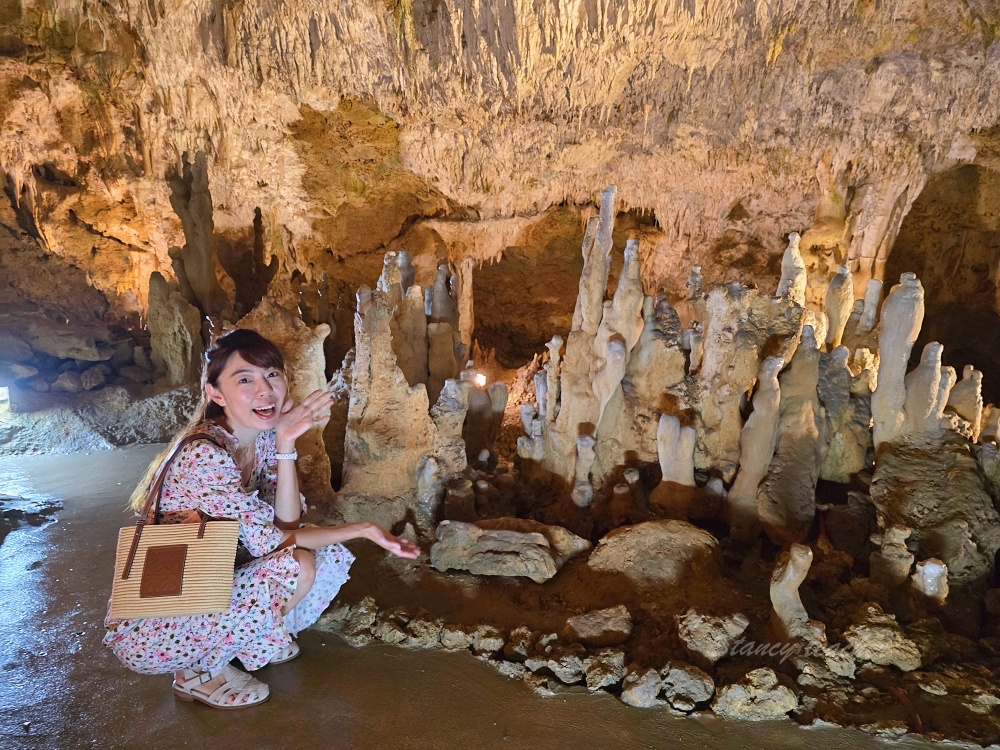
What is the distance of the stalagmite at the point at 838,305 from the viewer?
511cm

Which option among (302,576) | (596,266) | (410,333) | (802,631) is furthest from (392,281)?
(802,631)

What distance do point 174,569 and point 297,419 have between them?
622mm

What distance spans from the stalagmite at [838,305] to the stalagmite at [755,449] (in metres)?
1.47

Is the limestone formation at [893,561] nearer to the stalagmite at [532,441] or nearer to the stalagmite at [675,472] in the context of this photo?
the stalagmite at [675,472]

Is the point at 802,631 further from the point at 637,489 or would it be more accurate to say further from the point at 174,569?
the point at 174,569

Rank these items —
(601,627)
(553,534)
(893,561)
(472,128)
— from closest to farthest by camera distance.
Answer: (601,627)
(893,561)
(553,534)
(472,128)

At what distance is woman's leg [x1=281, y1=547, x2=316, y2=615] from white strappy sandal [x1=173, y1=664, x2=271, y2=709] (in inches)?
11.9

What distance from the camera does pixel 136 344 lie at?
8719 mm

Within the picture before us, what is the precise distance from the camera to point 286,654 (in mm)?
2602

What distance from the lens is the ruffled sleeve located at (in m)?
2.07

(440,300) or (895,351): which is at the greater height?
(440,300)

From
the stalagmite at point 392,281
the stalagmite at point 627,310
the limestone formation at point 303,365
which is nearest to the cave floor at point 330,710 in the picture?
the limestone formation at point 303,365

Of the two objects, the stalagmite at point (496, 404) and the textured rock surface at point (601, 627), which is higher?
the stalagmite at point (496, 404)

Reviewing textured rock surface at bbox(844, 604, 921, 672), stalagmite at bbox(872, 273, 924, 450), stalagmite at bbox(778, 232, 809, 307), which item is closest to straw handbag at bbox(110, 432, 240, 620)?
textured rock surface at bbox(844, 604, 921, 672)
